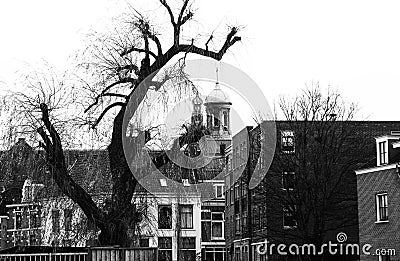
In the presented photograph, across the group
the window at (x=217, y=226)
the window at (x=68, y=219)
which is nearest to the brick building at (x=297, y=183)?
the window at (x=217, y=226)

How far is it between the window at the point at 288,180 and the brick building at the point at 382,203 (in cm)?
728

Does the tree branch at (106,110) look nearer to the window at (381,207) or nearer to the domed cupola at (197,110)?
the domed cupola at (197,110)

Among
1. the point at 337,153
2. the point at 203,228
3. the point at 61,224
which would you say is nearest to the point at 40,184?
the point at 61,224

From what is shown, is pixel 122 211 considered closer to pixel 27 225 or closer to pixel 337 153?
pixel 27 225

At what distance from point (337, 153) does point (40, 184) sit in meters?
31.5

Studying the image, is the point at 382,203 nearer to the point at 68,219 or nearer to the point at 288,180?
the point at 288,180

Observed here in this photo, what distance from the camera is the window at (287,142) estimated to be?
5050 centimetres

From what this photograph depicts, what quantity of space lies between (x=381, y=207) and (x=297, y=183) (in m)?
9.02

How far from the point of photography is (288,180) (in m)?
49.9

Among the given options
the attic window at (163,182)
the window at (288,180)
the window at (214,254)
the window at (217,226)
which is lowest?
the window at (214,254)

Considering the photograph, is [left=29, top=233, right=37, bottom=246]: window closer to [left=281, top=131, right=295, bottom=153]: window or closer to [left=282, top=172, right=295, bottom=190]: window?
[left=282, top=172, right=295, bottom=190]: window

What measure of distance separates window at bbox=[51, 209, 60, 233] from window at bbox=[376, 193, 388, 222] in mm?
22595

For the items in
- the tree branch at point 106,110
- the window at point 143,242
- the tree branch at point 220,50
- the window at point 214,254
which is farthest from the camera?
the window at point 214,254

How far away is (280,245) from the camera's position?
175 ft
